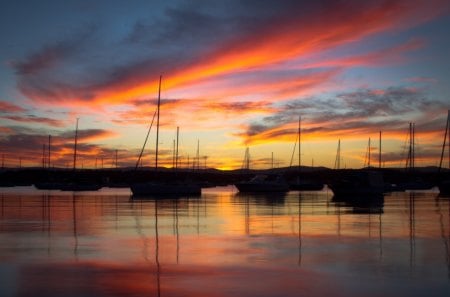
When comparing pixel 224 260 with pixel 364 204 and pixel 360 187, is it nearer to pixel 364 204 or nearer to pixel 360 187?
pixel 364 204

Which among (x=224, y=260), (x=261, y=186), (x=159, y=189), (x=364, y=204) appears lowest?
(x=261, y=186)

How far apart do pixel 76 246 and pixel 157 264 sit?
4.69 m

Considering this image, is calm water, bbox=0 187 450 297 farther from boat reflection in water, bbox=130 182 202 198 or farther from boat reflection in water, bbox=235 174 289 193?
boat reflection in water, bbox=235 174 289 193

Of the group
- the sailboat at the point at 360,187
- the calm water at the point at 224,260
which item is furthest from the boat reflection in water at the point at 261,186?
the calm water at the point at 224,260

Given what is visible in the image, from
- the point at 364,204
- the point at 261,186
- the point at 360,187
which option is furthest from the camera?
the point at 261,186

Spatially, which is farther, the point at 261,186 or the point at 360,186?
the point at 261,186

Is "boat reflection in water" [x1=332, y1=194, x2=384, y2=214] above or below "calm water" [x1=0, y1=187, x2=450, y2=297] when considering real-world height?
below

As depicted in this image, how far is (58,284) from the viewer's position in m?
11.9

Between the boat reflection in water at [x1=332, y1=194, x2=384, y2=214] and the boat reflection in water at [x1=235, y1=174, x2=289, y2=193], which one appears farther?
the boat reflection in water at [x1=235, y1=174, x2=289, y2=193]

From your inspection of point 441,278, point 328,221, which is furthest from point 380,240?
point 328,221

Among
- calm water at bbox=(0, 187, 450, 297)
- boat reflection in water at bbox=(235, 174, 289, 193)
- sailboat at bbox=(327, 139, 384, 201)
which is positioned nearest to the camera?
calm water at bbox=(0, 187, 450, 297)

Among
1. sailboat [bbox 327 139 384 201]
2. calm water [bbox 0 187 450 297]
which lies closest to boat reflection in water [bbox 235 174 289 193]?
sailboat [bbox 327 139 384 201]

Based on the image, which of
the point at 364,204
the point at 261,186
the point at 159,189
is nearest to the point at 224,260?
the point at 364,204

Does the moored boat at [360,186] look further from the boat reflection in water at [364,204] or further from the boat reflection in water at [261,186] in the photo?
the boat reflection in water at [261,186]
